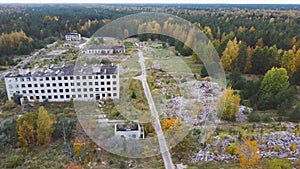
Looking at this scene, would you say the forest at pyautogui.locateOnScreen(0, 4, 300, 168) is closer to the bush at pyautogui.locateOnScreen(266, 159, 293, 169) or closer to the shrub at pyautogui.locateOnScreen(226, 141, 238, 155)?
the shrub at pyautogui.locateOnScreen(226, 141, 238, 155)

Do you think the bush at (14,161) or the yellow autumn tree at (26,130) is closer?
the bush at (14,161)

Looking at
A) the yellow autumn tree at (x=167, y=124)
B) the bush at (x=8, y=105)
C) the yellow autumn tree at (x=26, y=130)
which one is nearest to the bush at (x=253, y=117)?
the yellow autumn tree at (x=167, y=124)

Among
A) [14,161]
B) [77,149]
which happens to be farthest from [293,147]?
[14,161]

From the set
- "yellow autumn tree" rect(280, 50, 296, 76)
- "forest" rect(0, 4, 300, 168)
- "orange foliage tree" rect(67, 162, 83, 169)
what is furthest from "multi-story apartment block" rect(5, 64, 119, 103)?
"yellow autumn tree" rect(280, 50, 296, 76)

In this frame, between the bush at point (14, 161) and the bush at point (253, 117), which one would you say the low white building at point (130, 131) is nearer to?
the bush at point (14, 161)

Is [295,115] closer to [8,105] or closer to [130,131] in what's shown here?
[130,131]

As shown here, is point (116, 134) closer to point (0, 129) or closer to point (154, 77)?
point (0, 129)

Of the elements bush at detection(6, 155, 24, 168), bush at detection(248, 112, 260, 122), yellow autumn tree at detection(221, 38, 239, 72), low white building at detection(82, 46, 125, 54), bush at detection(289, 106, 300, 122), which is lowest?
bush at detection(6, 155, 24, 168)
